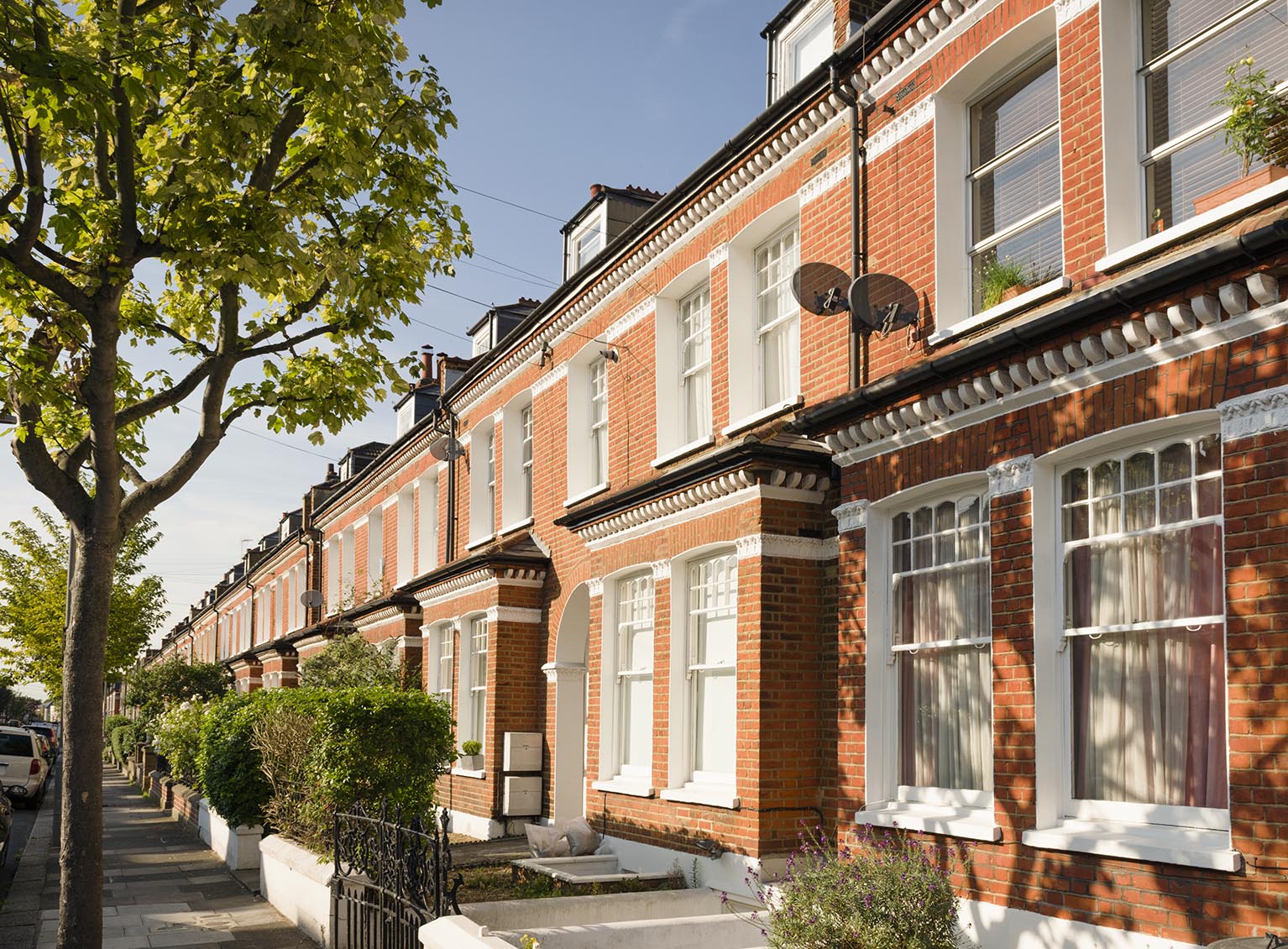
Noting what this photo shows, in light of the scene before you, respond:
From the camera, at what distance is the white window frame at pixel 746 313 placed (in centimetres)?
1215

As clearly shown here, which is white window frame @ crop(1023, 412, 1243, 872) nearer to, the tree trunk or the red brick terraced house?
the red brick terraced house

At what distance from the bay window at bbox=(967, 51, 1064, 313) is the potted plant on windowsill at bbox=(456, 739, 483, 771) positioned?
36.1 ft

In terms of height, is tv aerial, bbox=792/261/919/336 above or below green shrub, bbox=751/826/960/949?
above

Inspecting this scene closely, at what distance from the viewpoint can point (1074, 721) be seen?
750cm

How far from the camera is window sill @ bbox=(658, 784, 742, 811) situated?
10.6 metres

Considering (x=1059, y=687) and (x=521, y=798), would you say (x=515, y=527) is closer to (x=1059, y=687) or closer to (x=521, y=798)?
(x=521, y=798)

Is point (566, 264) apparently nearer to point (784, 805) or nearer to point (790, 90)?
point (790, 90)

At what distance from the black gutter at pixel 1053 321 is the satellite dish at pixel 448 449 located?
11.7 meters

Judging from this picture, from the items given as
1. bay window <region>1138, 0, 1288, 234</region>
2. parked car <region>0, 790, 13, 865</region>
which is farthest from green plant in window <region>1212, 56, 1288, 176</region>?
parked car <region>0, 790, 13, 865</region>

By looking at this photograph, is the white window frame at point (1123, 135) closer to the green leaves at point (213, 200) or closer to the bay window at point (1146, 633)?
the bay window at point (1146, 633)

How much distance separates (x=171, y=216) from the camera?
9.09 m

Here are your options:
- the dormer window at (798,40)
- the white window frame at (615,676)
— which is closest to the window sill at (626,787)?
the white window frame at (615,676)

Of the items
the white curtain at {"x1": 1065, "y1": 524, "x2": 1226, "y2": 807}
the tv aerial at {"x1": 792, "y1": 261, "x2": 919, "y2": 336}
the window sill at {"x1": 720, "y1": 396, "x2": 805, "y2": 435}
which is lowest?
the white curtain at {"x1": 1065, "y1": 524, "x2": 1226, "y2": 807}

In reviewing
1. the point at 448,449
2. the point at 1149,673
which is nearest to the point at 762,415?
the point at 1149,673
